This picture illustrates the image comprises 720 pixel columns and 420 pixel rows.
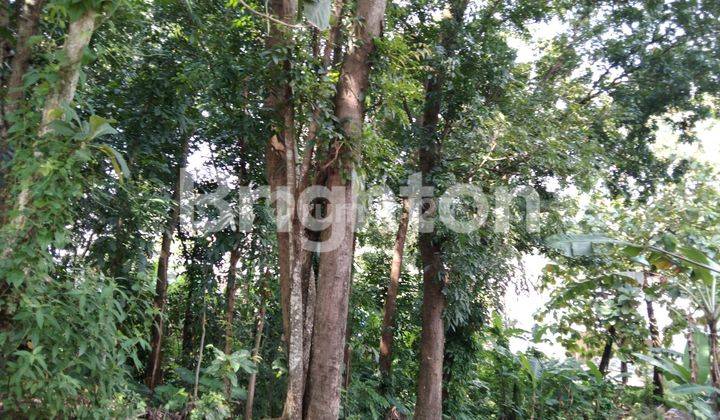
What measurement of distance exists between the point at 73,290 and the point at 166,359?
376 cm

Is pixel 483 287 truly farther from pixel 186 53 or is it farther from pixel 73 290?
pixel 73 290

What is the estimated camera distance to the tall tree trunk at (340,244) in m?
4.46

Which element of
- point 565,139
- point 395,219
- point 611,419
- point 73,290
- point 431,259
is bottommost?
point 611,419

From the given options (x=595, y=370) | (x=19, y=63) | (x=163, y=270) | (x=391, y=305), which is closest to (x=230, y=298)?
(x=163, y=270)

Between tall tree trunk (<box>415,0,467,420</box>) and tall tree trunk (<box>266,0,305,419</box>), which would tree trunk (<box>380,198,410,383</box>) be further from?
tall tree trunk (<box>266,0,305,419</box>)

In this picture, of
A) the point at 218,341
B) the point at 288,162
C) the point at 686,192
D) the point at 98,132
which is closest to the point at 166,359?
the point at 218,341

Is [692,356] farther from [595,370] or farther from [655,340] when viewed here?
[655,340]

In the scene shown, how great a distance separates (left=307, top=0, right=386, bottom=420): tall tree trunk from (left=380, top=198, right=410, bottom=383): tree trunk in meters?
2.43

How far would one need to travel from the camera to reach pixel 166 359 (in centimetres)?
645

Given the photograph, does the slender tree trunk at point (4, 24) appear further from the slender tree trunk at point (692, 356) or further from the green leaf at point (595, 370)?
the green leaf at point (595, 370)

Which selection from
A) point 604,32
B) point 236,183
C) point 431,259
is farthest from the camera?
point 604,32

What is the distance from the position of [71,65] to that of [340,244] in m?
2.36

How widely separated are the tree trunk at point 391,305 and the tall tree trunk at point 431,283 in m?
0.28

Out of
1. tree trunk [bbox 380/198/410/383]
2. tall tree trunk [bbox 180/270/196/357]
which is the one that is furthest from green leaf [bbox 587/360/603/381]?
tall tree trunk [bbox 180/270/196/357]
